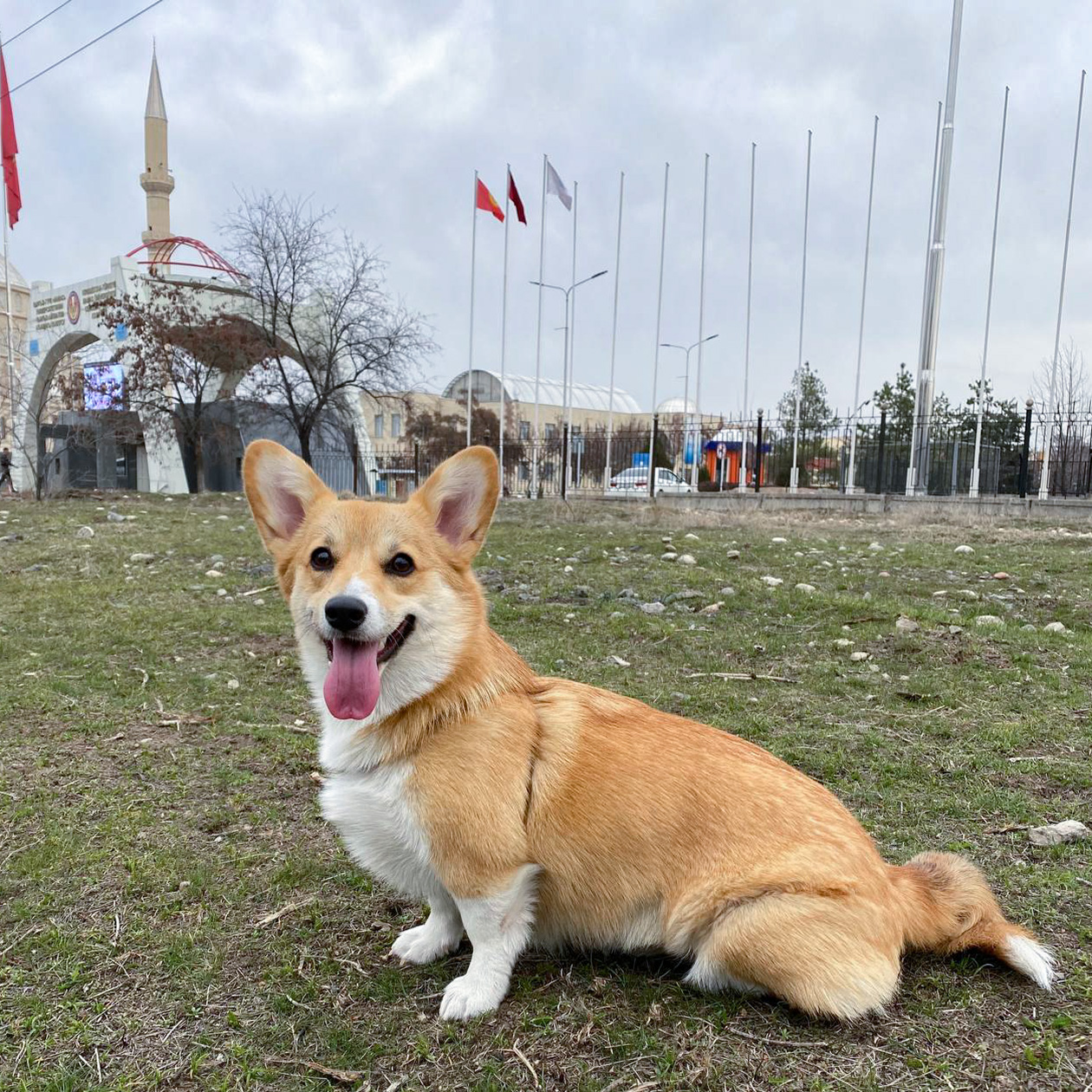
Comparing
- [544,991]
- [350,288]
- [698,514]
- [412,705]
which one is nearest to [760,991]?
[544,991]

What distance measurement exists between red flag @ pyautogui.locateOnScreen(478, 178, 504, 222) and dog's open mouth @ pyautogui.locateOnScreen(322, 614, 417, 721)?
33711 millimetres

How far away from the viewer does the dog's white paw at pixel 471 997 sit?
2426mm

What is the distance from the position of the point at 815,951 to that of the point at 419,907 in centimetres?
164

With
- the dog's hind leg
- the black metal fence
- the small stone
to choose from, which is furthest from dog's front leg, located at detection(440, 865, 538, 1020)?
the black metal fence

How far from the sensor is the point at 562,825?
2516 millimetres

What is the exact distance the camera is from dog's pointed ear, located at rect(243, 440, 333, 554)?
2.92 metres

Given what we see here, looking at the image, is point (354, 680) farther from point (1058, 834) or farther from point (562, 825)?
point (1058, 834)

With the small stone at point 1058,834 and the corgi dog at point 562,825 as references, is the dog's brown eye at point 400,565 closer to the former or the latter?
the corgi dog at point 562,825

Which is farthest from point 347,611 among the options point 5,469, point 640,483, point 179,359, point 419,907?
point 5,469

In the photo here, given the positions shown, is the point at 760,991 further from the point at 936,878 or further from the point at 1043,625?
the point at 1043,625

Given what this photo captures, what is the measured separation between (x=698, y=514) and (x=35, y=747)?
15.1 meters

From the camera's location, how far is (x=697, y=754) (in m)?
2.62

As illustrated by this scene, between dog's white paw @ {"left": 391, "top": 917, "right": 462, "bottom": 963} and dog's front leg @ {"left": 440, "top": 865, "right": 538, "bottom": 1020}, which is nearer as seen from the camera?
dog's front leg @ {"left": 440, "top": 865, "right": 538, "bottom": 1020}

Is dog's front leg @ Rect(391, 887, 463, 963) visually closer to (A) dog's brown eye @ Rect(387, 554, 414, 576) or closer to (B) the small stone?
(A) dog's brown eye @ Rect(387, 554, 414, 576)
